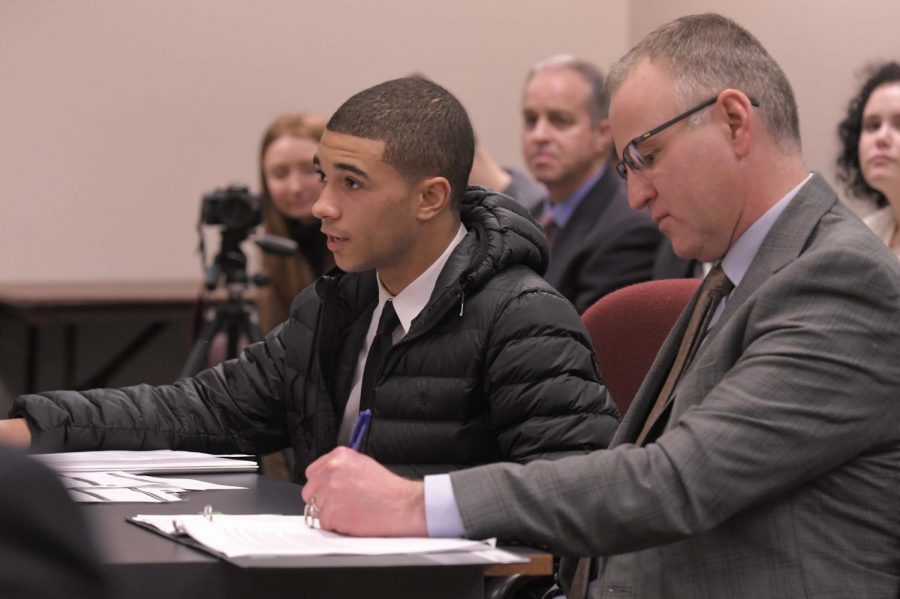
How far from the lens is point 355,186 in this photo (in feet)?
6.70

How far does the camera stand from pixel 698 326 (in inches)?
62.2

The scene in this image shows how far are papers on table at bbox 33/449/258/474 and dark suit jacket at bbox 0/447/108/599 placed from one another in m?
1.20

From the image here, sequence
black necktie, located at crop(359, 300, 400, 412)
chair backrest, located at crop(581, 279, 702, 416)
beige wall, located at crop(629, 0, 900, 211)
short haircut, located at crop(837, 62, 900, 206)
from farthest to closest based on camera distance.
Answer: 1. beige wall, located at crop(629, 0, 900, 211)
2. short haircut, located at crop(837, 62, 900, 206)
3. chair backrest, located at crop(581, 279, 702, 416)
4. black necktie, located at crop(359, 300, 400, 412)

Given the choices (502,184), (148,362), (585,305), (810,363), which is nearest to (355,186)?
(810,363)

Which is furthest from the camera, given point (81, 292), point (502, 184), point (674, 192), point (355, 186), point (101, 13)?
point (101, 13)

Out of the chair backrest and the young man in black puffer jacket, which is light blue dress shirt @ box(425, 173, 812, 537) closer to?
the young man in black puffer jacket

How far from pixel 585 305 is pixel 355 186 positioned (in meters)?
1.81

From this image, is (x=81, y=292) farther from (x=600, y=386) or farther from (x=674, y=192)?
(x=674, y=192)

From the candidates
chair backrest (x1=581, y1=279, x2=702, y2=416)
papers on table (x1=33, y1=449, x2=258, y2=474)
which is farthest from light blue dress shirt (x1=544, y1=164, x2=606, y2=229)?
papers on table (x1=33, y1=449, x2=258, y2=474)

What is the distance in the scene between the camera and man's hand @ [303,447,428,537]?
134cm

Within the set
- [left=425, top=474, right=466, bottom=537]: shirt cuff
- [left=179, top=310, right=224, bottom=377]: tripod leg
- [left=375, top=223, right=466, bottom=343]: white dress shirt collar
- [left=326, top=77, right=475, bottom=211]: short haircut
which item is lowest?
[left=179, top=310, right=224, bottom=377]: tripod leg

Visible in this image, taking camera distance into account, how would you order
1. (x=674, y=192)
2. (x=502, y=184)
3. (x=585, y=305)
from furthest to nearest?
(x=502, y=184)
(x=585, y=305)
(x=674, y=192)

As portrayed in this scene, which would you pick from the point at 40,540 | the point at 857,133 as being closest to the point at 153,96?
the point at 857,133

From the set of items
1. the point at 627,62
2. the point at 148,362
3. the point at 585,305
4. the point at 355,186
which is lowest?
the point at 148,362
